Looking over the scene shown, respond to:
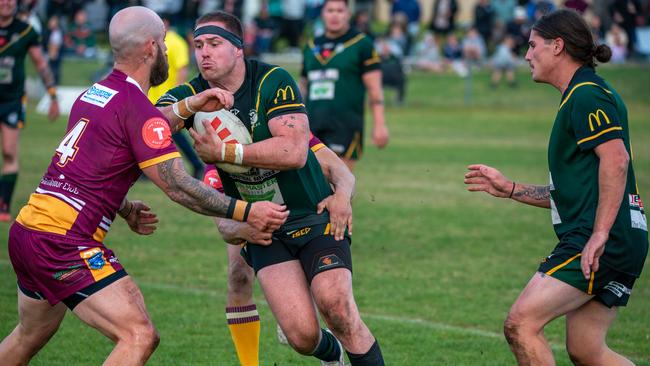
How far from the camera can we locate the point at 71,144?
5.04 meters

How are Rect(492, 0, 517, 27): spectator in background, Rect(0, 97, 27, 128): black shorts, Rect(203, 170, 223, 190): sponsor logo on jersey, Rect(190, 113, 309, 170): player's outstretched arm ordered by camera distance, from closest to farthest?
Rect(190, 113, 309, 170): player's outstretched arm → Rect(203, 170, 223, 190): sponsor logo on jersey → Rect(0, 97, 27, 128): black shorts → Rect(492, 0, 517, 27): spectator in background

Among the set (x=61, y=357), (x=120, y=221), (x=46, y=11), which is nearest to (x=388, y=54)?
(x=46, y=11)

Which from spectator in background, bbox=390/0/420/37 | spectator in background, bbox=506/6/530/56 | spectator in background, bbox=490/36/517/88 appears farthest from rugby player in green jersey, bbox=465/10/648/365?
spectator in background, bbox=390/0/420/37

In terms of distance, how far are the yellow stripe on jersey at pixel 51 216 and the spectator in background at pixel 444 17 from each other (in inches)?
1151

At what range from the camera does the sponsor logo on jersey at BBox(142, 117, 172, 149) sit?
16.4 ft

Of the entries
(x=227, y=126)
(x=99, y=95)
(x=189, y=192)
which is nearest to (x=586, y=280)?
(x=189, y=192)

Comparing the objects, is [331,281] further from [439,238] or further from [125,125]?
[439,238]

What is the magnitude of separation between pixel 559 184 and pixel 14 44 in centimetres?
Result: 871

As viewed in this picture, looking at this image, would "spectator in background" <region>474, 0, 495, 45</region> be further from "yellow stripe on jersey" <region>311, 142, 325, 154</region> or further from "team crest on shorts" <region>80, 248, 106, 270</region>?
"team crest on shorts" <region>80, 248, 106, 270</region>

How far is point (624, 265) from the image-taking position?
17.0 ft

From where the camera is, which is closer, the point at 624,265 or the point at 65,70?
the point at 624,265

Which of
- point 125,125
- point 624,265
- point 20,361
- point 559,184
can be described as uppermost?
point 125,125

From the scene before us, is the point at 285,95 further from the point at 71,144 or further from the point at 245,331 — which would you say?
the point at 245,331

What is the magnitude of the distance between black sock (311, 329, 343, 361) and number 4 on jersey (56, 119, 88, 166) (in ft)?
6.29
